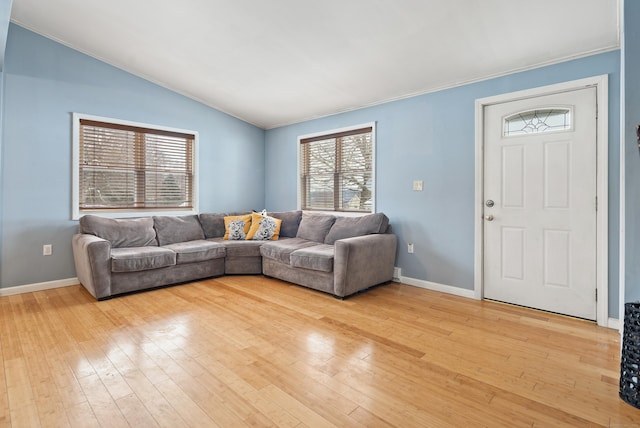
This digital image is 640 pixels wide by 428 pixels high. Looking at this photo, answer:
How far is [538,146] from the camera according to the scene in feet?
9.84

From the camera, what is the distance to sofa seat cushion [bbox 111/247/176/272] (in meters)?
3.37

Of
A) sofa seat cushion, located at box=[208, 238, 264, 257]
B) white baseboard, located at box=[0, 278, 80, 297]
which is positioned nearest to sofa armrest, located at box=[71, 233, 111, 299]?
white baseboard, located at box=[0, 278, 80, 297]

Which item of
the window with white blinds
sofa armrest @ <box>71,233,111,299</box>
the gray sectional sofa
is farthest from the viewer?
the window with white blinds

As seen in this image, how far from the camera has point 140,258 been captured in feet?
11.5

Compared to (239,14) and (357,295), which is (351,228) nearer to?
(357,295)

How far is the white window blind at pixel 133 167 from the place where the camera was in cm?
403

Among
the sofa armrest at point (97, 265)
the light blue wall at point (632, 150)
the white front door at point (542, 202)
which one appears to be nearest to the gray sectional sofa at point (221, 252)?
the sofa armrest at point (97, 265)

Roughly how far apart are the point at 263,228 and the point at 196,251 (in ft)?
3.18

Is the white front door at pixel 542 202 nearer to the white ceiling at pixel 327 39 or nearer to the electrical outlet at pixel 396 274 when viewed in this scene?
the white ceiling at pixel 327 39

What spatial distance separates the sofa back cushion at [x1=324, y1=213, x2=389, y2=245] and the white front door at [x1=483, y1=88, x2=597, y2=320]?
1116 millimetres

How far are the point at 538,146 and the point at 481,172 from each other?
1.72 feet

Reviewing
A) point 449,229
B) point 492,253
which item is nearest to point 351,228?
point 449,229

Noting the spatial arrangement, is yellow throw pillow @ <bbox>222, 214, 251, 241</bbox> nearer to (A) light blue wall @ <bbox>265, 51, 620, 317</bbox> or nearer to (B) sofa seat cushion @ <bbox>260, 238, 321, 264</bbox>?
(B) sofa seat cushion @ <bbox>260, 238, 321, 264</bbox>

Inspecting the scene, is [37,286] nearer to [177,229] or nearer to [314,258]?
[177,229]
